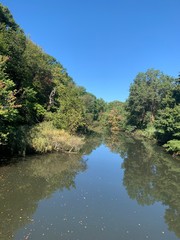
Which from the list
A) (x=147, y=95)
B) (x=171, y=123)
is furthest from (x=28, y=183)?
(x=147, y=95)

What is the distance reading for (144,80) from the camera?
5525 centimetres

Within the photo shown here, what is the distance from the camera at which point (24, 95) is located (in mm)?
19922

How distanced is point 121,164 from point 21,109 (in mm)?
10389

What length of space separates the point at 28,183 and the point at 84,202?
356cm

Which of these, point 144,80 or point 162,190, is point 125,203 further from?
point 144,80

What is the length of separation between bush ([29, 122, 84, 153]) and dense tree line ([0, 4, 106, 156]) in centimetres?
77

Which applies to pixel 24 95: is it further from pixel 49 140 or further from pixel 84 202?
pixel 84 202

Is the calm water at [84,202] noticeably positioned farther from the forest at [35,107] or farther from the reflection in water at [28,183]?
the forest at [35,107]

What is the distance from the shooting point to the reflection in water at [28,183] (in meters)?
8.44

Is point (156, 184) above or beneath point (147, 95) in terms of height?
beneath

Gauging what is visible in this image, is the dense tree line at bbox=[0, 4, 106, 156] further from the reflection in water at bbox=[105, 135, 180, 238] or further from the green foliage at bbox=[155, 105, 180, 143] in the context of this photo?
the green foliage at bbox=[155, 105, 180, 143]

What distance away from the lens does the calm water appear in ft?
26.2

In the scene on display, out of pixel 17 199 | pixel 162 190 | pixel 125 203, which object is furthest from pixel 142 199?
pixel 17 199

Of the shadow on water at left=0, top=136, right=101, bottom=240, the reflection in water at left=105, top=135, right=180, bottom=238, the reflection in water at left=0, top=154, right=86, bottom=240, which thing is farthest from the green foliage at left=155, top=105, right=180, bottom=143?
the reflection in water at left=0, top=154, right=86, bottom=240
